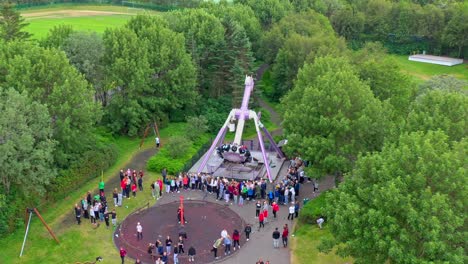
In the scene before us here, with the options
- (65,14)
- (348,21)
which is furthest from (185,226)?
(65,14)

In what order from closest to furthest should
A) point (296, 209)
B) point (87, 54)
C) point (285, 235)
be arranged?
point (285, 235)
point (296, 209)
point (87, 54)

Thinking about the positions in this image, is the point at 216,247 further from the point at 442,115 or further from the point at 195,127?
the point at 195,127

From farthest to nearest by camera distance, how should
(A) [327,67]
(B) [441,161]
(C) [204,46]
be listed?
1. (C) [204,46]
2. (A) [327,67]
3. (B) [441,161]

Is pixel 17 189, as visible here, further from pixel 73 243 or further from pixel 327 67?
pixel 327 67

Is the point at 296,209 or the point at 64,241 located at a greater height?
the point at 296,209

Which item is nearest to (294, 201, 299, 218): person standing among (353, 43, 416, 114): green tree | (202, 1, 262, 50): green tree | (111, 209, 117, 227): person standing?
(111, 209, 117, 227): person standing

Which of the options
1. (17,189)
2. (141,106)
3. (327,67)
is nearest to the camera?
(17,189)

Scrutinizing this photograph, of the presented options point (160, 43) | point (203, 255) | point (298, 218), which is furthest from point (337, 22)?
point (203, 255)
